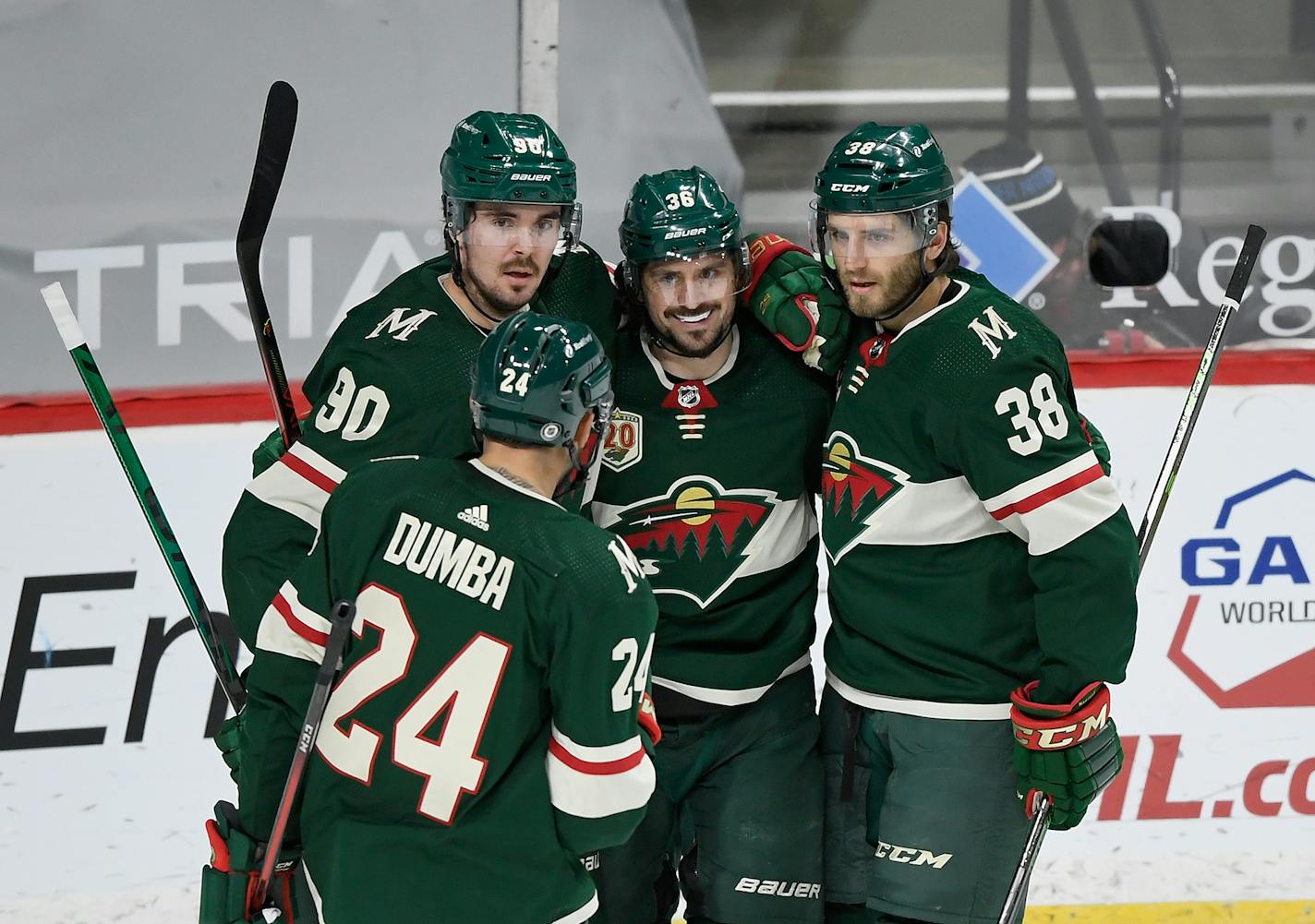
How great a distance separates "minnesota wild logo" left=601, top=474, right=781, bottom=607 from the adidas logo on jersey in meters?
0.62

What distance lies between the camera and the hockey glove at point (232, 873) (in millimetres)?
1927

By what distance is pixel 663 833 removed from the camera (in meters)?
2.35

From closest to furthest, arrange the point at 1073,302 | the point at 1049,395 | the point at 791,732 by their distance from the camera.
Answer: the point at 1049,395 < the point at 791,732 < the point at 1073,302

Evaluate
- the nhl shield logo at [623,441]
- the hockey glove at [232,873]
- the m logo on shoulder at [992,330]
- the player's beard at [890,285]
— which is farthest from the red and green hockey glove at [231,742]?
the m logo on shoulder at [992,330]

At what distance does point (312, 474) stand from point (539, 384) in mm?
565

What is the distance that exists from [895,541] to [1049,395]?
0.98 feet

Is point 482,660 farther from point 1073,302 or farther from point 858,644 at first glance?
point 1073,302

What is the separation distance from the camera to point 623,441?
2.30 meters

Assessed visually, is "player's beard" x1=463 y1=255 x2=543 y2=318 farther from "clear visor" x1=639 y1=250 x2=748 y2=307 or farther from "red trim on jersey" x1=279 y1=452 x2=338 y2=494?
"red trim on jersey" x1=279 y1=452 x2=338 y2=494

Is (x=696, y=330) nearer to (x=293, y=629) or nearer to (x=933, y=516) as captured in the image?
(x=933, y=516)

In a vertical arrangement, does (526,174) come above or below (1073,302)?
above

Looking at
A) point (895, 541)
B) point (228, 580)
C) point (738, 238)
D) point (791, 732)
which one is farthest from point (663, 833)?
point (738, 238)

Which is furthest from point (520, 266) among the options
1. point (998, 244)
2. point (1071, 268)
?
point (1071, 268)

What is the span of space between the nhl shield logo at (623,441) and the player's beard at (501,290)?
219 mm
